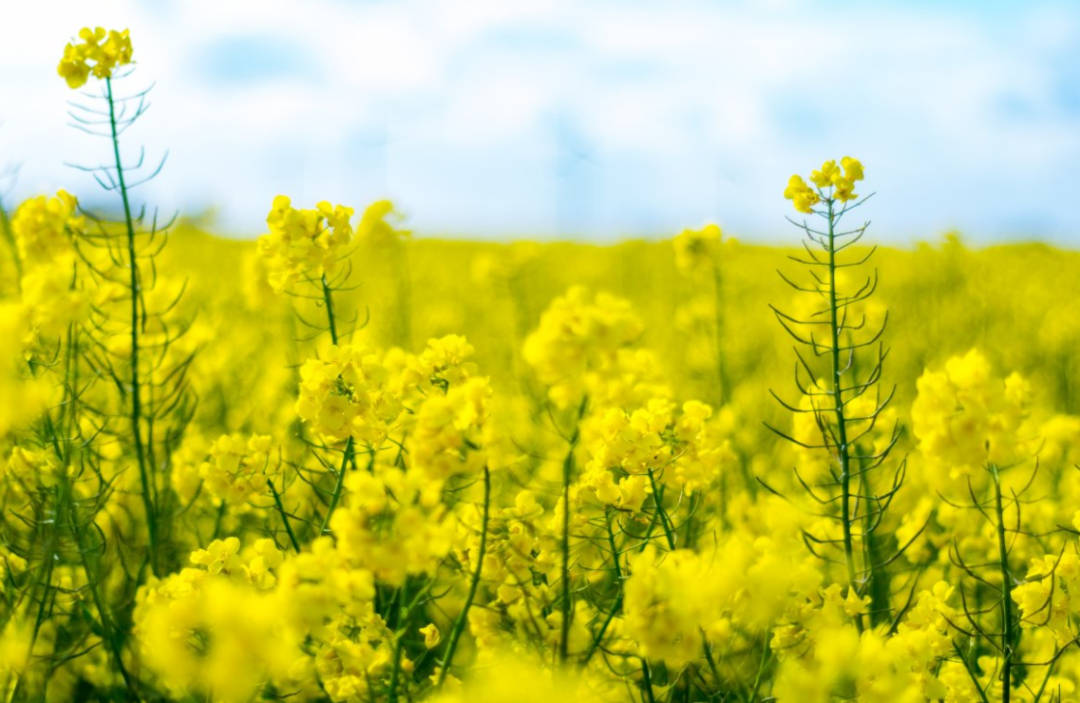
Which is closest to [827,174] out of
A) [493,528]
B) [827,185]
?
[827,185]

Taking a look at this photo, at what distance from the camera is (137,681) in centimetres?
276

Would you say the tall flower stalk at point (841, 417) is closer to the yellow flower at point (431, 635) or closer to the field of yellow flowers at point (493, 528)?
the field of yellow flowers at point (493, 528)

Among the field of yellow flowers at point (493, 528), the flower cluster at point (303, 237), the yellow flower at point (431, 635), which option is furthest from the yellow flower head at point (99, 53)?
the yellow flower at point (431, 635)

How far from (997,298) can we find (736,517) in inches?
246

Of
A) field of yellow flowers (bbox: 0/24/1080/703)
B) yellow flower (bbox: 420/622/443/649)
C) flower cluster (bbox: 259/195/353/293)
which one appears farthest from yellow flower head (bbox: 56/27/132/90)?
yellow flower (bbox: 420/622/443/649)

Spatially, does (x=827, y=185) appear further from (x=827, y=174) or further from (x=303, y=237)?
(x=303, y=237)

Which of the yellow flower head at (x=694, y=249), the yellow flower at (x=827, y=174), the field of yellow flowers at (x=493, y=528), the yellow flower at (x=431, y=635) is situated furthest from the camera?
the yellow flower head at (x=694, y=249)

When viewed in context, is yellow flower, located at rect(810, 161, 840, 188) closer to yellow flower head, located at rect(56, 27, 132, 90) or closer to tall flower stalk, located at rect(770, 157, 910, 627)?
tall flower stalk, located at rect(770, 157, 910, 627)

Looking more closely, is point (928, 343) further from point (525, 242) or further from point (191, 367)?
point (191, 367)

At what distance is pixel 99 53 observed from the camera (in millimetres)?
2615

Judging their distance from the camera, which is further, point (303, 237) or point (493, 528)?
point (303, 237)

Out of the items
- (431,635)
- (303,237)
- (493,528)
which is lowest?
(431,635)

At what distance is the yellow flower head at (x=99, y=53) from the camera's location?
2.61m

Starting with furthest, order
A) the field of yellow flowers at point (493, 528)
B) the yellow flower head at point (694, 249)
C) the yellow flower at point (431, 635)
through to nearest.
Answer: the yellow flower head at point (694, 249) < the yellow flower at point (431, 635) < the field of yellow flowers at point (493, 528)
